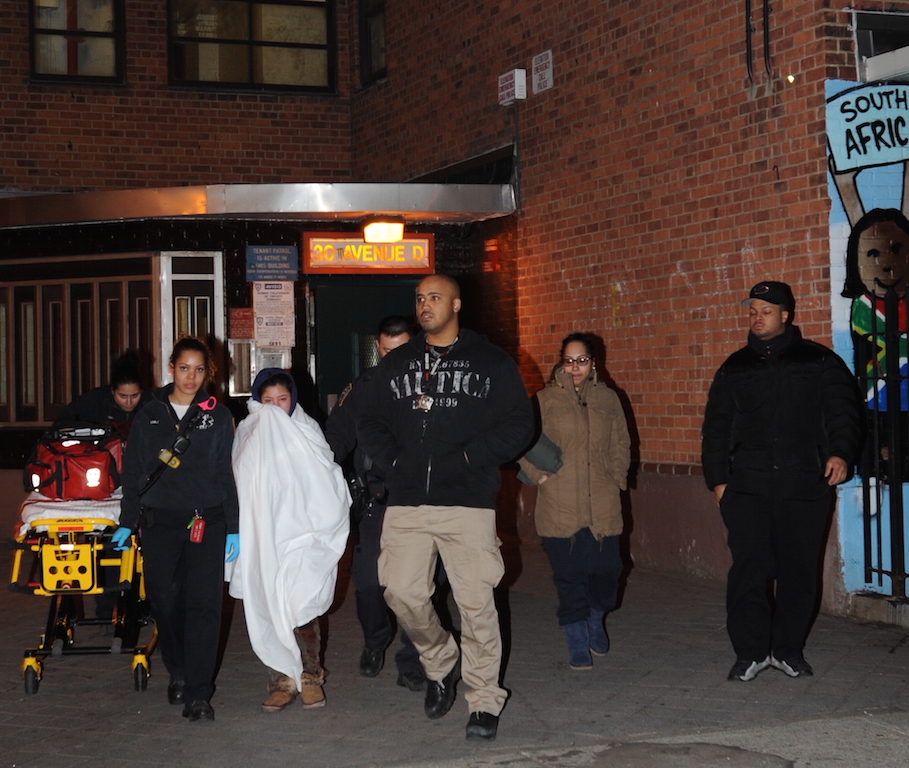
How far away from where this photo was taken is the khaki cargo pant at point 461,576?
567 cm

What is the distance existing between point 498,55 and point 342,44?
3.70 m

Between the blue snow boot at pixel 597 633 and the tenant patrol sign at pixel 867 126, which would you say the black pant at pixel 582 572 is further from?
the tenant patrol sign at pixel 867 126

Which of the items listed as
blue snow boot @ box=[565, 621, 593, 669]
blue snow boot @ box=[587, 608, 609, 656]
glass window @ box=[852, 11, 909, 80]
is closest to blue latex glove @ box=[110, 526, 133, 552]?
blue snow boot @ box=[565, 621, 593, 669]

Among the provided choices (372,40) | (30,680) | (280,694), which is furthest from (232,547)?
(372,40)

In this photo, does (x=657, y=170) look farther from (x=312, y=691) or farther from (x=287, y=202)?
(x=312, y=691)

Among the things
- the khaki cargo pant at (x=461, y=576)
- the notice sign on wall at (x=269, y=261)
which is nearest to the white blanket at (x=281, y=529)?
the khaki cargo pant at (x=461, y=576)

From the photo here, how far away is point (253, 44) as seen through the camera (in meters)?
15.3

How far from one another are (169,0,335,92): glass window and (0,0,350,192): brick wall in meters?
0.16

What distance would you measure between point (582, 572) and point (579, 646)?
1.34 feet

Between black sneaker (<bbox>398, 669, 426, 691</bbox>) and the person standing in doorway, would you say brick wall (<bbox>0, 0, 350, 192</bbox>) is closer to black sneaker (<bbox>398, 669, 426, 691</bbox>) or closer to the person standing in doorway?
the person standing in doorway

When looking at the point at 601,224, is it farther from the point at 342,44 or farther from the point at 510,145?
the point at 342,44

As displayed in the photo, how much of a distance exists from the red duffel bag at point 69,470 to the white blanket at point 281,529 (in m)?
0.93

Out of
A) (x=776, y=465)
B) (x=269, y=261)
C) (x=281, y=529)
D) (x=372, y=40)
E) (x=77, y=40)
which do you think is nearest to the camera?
(x=281, y=529)

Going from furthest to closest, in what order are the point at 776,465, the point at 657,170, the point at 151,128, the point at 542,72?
the point at 151,128 → the point at 542,72 → the point at 657,170 → the point at 776,465
